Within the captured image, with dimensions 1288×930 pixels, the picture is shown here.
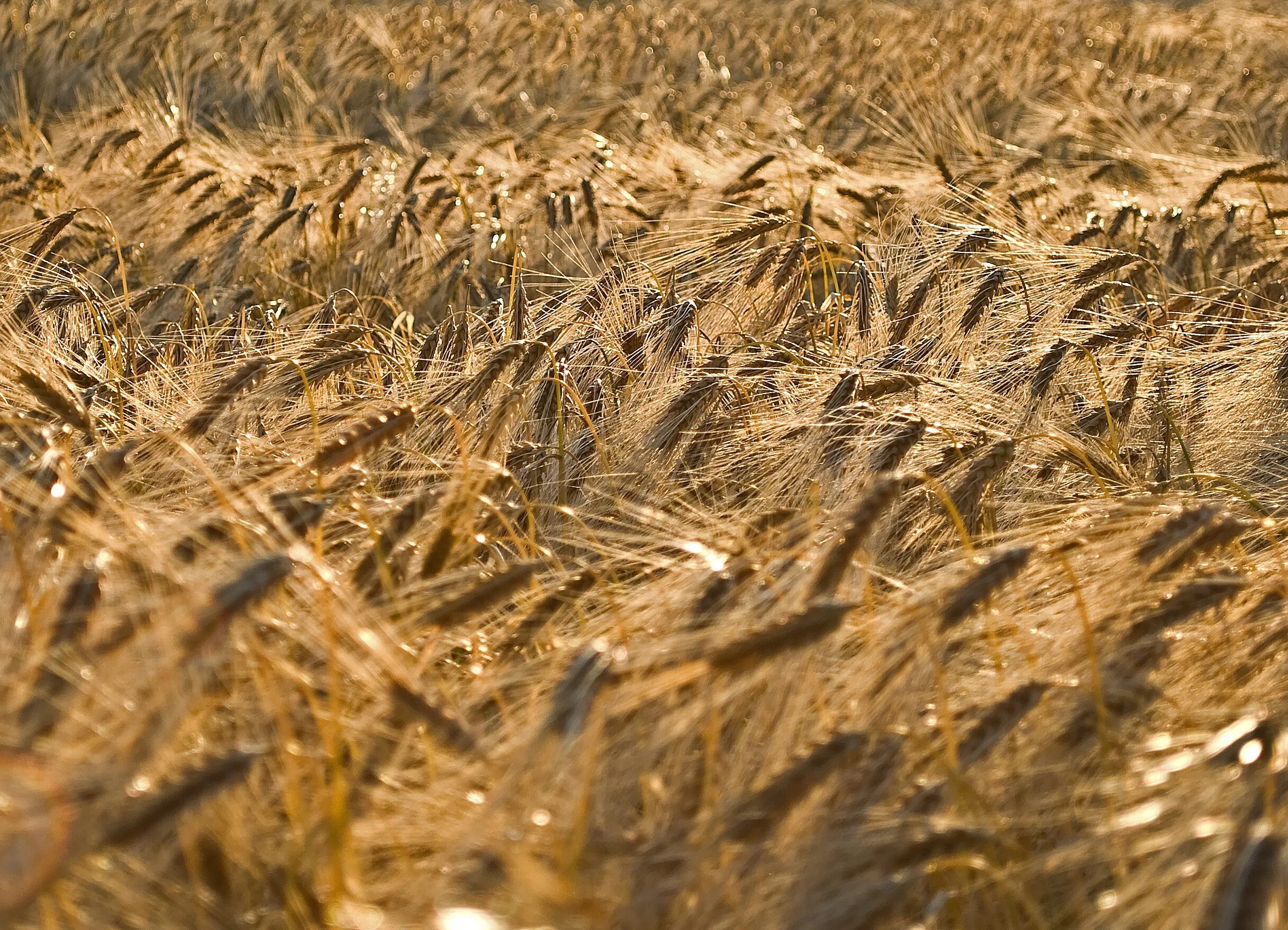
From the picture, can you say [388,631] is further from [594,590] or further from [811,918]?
[811,918]

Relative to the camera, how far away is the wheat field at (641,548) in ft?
4.17

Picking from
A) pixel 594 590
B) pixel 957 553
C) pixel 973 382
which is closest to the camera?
pixel 594 590

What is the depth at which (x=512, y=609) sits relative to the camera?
2.12m

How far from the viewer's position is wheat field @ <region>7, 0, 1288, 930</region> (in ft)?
4.17

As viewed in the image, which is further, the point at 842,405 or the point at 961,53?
the point at 961,53

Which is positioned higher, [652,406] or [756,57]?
[652,406]

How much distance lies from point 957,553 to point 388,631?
38.0 inches

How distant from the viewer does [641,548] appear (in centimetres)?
230

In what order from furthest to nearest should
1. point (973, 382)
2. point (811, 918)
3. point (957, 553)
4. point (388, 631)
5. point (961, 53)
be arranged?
1. point (961, 53)
2. point (973, 382)
3. point (957, 553)
4. point (388, 631)
5. point (811, 918)

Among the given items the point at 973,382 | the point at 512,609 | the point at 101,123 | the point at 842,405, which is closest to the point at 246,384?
the point at 512,609

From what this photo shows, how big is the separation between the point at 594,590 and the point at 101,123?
4.08 metres

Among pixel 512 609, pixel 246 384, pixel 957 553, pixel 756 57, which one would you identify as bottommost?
pixel 756 57

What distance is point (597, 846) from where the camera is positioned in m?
1.32

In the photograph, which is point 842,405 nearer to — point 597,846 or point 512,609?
point 512,609
